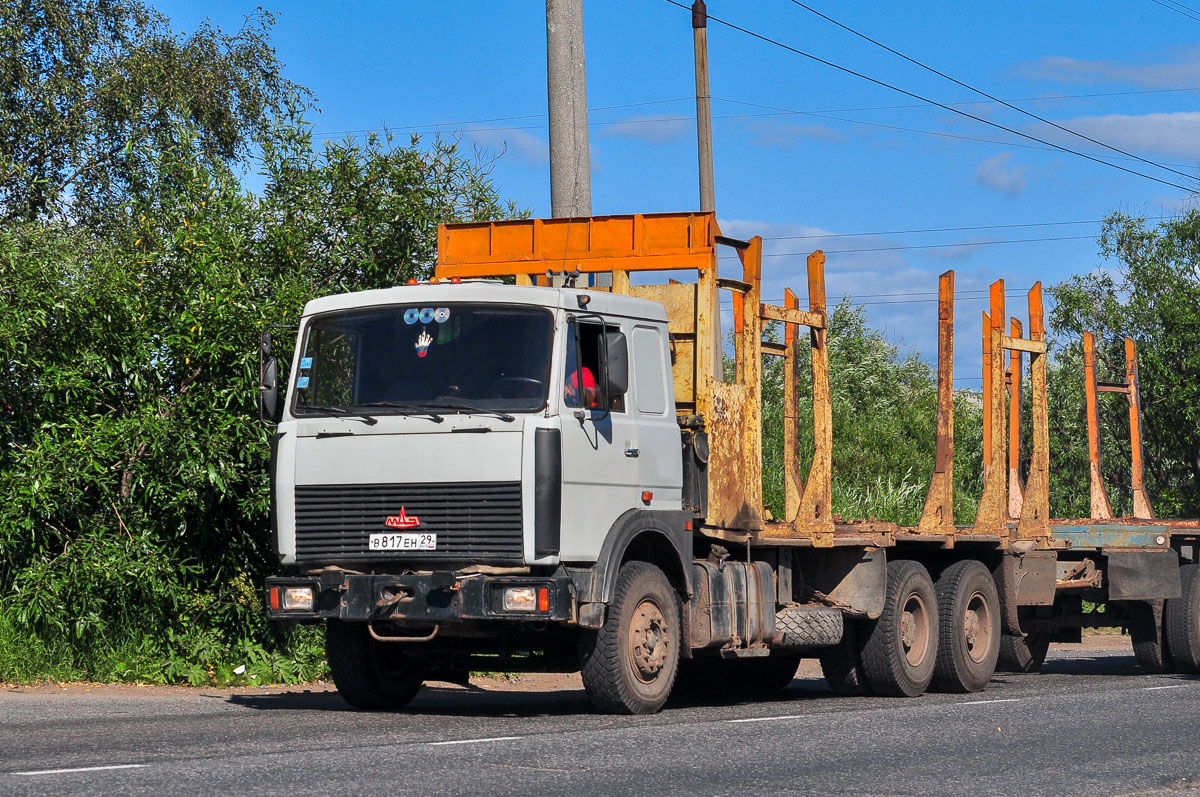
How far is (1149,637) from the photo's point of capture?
55.8 ft

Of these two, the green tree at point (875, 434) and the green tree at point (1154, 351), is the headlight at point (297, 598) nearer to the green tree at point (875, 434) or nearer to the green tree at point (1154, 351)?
the green tree at point (875, 434)

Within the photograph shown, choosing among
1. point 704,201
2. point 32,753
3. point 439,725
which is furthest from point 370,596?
point 704,201

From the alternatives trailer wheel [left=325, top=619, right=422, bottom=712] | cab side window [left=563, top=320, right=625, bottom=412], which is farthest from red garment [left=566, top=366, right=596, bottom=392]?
trailer wheel [left=325, top=619, right=422, bottom=712]

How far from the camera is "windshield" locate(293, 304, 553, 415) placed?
10.2 metres

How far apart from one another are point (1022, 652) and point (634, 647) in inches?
320

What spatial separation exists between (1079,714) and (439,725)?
4.53 meters

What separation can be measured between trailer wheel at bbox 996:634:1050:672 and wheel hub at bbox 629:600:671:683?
24.1 feet

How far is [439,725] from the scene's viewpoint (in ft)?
33.5

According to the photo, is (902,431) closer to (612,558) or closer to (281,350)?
(281,350)

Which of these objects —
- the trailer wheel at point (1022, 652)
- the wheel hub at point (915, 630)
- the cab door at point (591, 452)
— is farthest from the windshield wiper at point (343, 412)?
the trailer wheel at point (1022, 652)

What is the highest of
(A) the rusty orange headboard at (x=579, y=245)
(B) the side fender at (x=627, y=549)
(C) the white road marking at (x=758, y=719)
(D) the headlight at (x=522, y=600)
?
(A) the rusty orange headboard at (x=579, y=245)

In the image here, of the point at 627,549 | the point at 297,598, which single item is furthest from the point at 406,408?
the point at 627,549

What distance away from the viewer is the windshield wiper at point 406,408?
10156 millimetres

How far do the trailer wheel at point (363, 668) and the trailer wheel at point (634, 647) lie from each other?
1778mm
